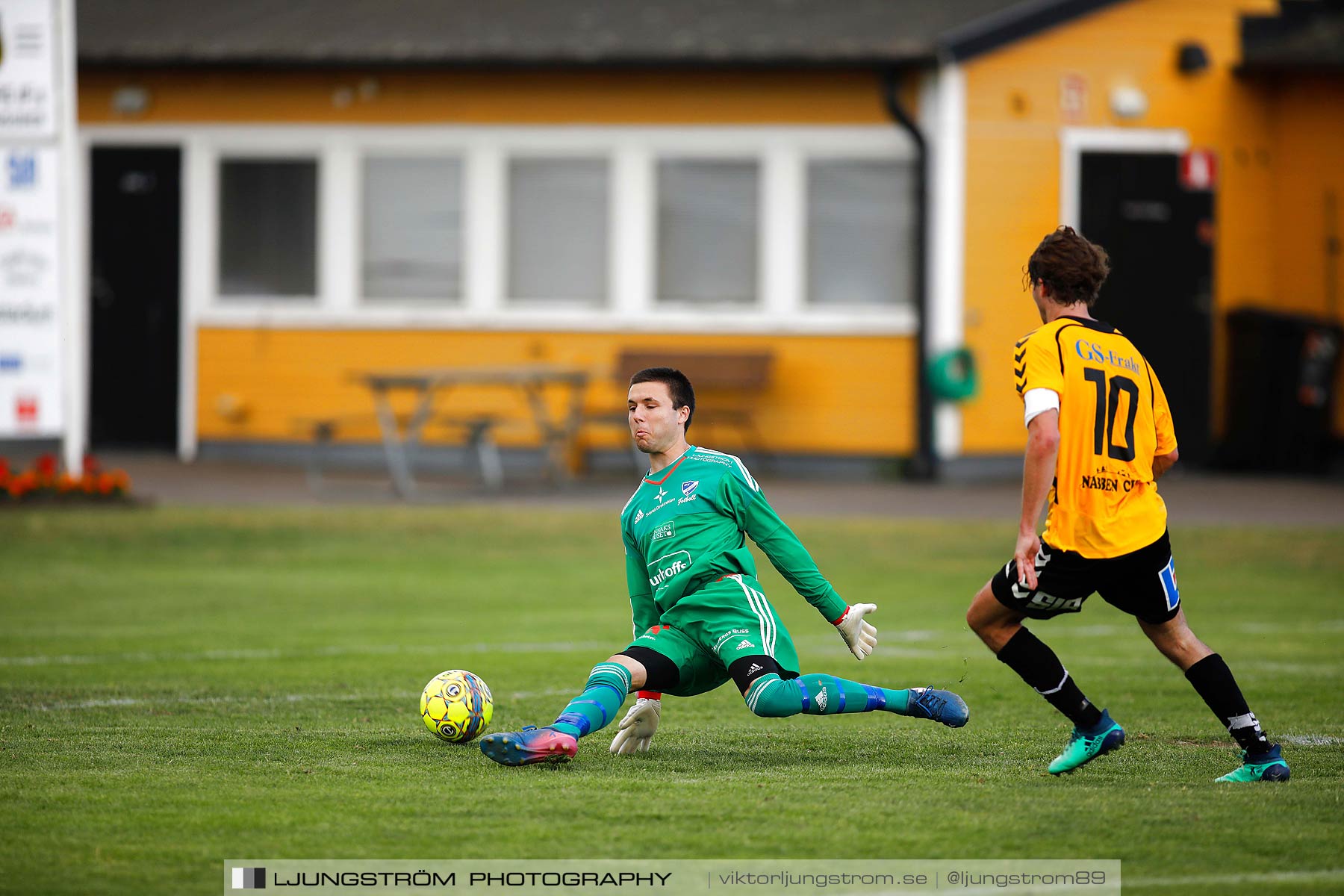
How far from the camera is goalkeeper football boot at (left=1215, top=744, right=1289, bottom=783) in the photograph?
6230 millimetres

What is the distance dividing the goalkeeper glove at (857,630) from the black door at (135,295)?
14982 millimetres

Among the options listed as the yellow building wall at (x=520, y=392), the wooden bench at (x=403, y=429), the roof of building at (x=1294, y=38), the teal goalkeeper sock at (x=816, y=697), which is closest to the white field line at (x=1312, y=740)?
the teal goalkeeper sock at (x=816, y=697)

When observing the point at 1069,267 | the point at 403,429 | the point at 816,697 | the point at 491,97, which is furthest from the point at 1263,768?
the point at 491,97

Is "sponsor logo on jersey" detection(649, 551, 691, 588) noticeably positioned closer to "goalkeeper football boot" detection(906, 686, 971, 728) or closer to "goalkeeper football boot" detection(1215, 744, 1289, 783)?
"goalkeeper football boot" detection(906, 686, 971, 728)

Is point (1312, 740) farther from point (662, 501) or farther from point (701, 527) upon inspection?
point (662, 501)

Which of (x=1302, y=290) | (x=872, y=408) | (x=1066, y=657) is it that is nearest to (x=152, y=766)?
(x=1066, y=657)

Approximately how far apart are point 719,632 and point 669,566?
0.99 feet

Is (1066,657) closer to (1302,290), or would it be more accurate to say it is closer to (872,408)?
(872,408)

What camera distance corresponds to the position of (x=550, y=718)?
25.3ft

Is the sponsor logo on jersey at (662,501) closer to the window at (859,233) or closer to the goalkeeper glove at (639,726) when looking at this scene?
the goalkeeper glove at (639,726)

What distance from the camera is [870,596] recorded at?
12547 mm

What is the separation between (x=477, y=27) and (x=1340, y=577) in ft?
35.0

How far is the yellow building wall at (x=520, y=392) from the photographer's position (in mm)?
19172

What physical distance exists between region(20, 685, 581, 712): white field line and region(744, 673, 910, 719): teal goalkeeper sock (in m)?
2.01
